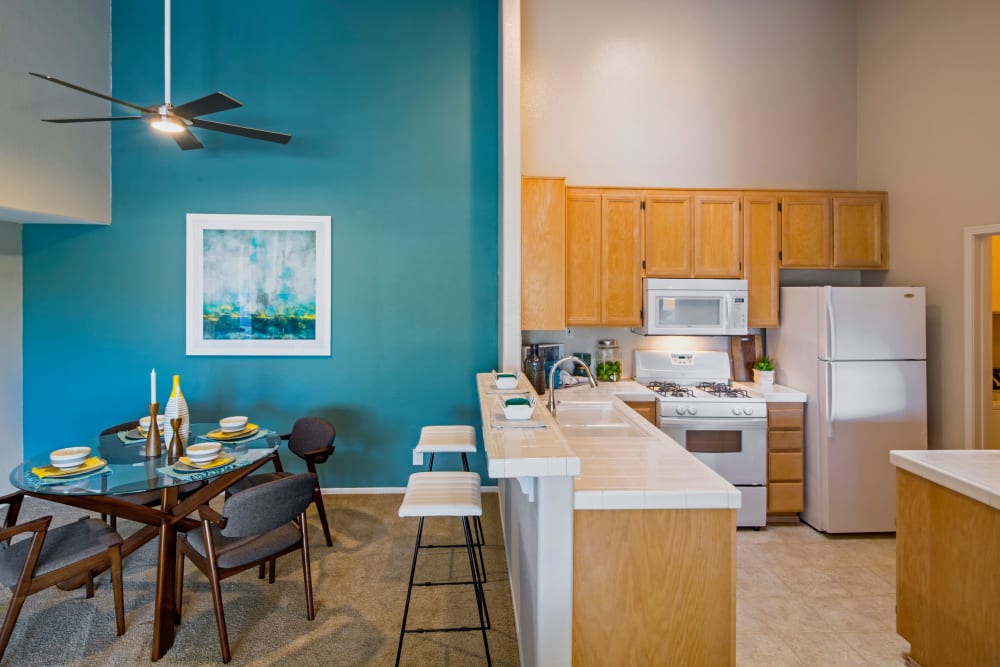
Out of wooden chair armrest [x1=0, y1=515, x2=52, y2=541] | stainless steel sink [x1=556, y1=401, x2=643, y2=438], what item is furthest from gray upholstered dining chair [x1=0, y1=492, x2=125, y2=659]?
stainless steel sink [x1=556, y1=401, x2=643, y2=438]

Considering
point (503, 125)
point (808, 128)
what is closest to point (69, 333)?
point (503, 125)

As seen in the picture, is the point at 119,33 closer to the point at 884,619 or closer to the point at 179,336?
the point at 179,336

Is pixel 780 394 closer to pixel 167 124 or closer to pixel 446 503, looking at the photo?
pixel 446 503

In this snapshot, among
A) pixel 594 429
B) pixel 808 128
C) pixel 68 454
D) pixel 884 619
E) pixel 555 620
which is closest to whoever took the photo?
pixel 555 620

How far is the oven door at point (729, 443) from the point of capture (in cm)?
363

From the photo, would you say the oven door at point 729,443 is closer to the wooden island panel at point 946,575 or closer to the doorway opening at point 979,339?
the doorway opening at point 979,339

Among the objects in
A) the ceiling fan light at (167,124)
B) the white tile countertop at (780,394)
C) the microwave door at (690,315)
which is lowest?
the white tile countertop at (780,394)

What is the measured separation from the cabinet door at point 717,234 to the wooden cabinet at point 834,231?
1.22 feet

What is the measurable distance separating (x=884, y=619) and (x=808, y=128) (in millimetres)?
3625

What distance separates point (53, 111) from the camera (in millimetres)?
3600

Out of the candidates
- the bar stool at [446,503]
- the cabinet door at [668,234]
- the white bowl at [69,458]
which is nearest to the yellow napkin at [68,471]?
the white bowl at [69,458]

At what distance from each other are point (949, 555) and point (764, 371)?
2266 millimetres

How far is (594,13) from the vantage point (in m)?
4.29

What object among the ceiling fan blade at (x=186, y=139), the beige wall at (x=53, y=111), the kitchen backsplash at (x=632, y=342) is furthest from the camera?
the kitchen backsplash at (x=632, y=342)
